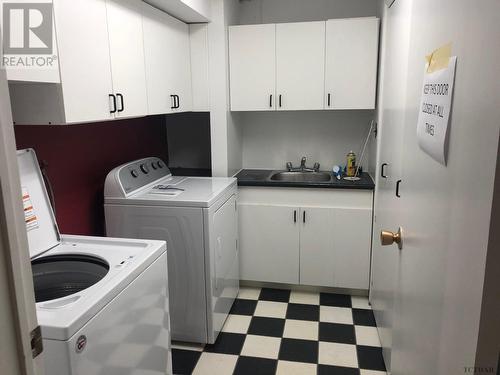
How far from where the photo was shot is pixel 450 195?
887 millimetres

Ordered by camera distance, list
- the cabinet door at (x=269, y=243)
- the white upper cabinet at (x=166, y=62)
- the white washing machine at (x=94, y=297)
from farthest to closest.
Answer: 1. the cabinet door at (x=269, y=243)
2. the white upper cabinet at (x=166, y=62)
3. the white washing machine at (x=94, y=297)

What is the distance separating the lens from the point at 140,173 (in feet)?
8.20

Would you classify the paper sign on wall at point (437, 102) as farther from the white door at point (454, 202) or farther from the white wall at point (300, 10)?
the white wall at point (300, 10)

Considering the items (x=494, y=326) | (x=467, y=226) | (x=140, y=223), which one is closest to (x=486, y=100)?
(x=467, y=226)

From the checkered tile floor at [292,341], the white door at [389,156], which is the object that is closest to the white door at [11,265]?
the white door at [389,156]

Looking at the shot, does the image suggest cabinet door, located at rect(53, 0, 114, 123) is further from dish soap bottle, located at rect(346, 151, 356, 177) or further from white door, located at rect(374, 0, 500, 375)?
dish soap bottle, located at rect(346, 151, 356, 177)

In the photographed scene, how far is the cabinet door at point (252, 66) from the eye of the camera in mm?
2795

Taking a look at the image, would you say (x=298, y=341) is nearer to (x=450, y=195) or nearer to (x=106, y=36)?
(x=450, y=195)

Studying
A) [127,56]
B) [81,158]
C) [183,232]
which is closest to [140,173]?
[81,158]

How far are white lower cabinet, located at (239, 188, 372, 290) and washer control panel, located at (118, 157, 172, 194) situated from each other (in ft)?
2.11

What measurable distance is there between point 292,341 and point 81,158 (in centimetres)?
167

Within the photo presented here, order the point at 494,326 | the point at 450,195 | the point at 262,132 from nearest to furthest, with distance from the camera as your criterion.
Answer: the point at 494,326 → the point at 450,195 → the point at 262,132

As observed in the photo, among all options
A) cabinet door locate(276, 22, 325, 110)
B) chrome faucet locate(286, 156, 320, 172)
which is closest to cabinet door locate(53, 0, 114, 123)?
cabinet door locate(276, 22, 325, 110)

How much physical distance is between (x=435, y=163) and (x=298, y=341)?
→ 1738 mm
